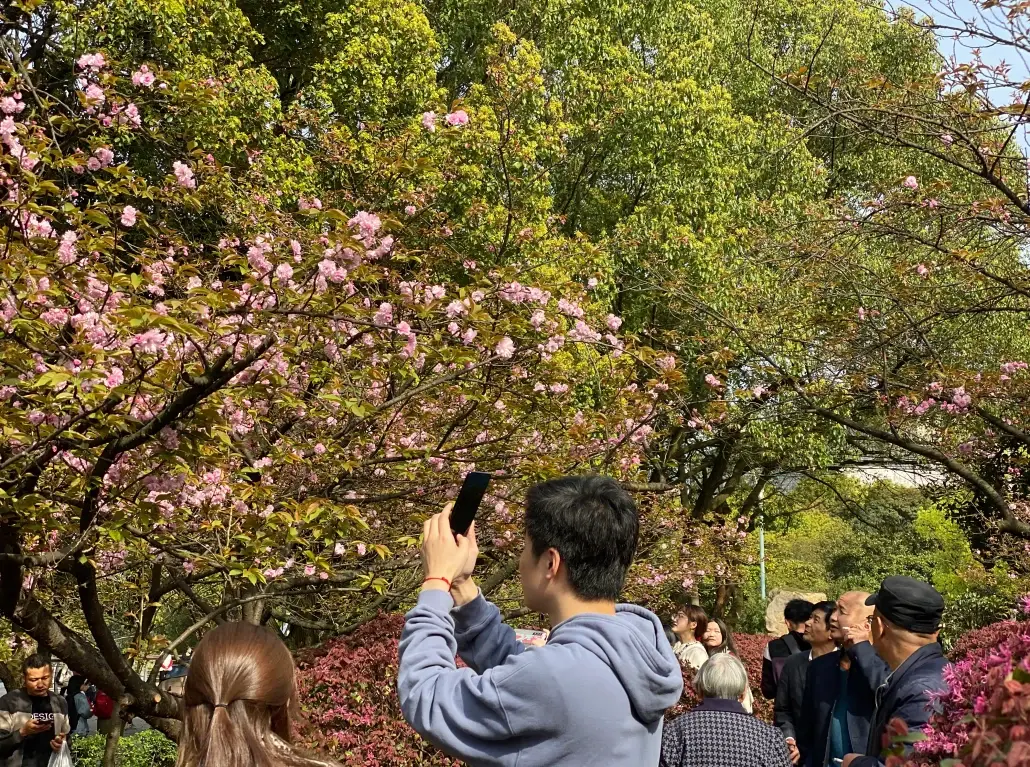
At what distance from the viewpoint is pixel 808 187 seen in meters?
15.3

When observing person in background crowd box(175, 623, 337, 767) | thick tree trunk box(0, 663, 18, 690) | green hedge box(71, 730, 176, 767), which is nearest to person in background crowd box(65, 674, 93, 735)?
thick tree trunk box(0, 663, 18, 690)

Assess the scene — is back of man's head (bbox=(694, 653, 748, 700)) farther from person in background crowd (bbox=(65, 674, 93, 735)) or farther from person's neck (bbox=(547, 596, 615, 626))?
person in background crowd (bbox=(65, 674, 93, 735))

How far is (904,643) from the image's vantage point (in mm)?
3504

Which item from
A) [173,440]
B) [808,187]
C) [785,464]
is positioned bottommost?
[173,440]

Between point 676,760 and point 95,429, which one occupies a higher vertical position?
point 95,429

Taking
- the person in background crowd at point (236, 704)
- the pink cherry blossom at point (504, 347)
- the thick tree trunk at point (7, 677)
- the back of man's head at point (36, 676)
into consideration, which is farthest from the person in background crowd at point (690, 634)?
the thick tree trunk at point (7, 677)

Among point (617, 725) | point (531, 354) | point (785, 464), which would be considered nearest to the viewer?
point (617, 725)

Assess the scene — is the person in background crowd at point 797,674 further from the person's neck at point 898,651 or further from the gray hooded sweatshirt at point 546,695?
the gray hooded sweatshirt at point 546,695

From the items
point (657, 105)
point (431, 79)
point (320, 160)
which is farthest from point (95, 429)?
point (657, 105)

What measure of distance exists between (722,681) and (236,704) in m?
2.72

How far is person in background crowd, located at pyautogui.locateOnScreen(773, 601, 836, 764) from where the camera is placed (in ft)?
17.6

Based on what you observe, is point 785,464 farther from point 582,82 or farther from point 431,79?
point 431,79

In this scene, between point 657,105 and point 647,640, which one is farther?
point 657,105

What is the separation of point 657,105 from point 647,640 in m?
12.3
